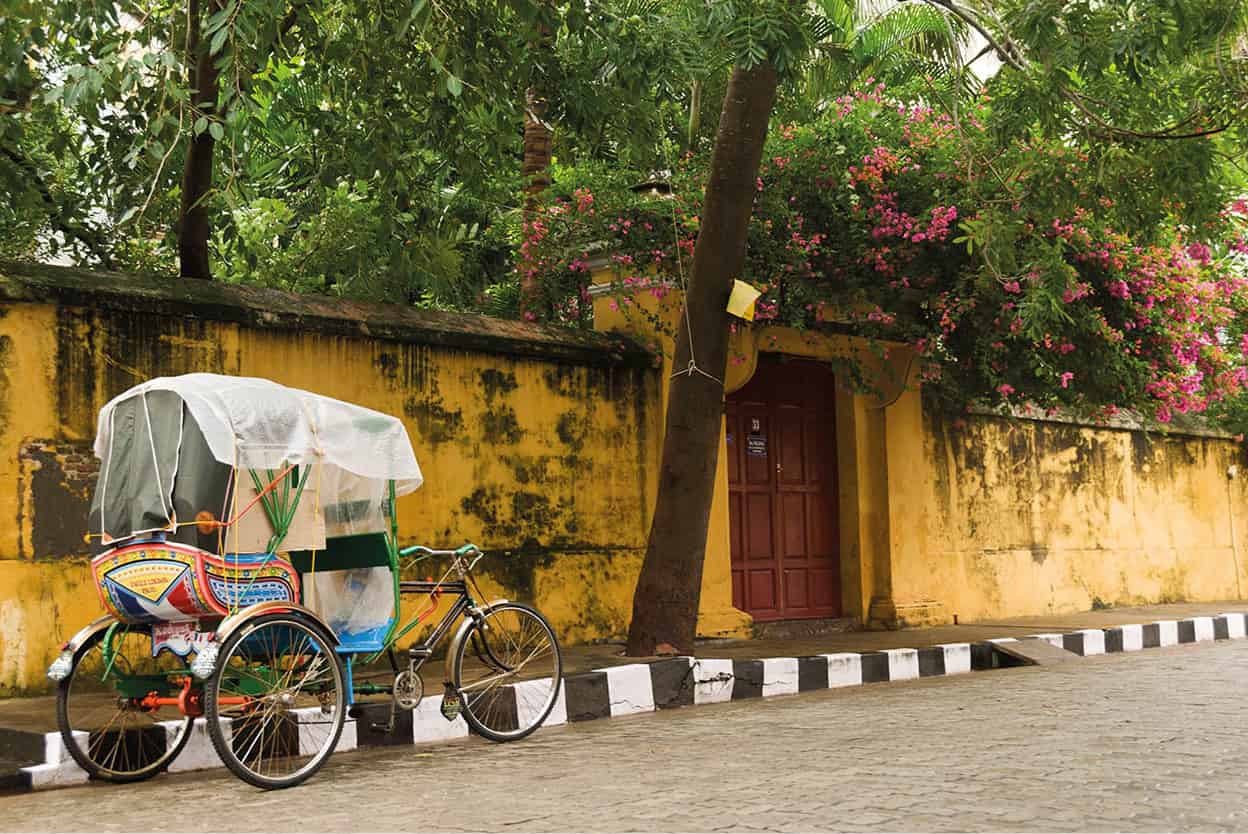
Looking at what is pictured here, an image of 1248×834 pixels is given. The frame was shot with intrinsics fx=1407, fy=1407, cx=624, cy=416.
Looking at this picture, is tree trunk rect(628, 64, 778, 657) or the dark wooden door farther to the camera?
the dark wooden door

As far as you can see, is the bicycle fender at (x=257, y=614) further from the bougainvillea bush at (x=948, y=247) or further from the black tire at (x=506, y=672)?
the bougainvillea bush at (x=948, y=247)

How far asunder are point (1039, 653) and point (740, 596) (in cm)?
256

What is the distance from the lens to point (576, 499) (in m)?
10.6

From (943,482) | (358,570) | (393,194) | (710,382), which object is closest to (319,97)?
(393,194)

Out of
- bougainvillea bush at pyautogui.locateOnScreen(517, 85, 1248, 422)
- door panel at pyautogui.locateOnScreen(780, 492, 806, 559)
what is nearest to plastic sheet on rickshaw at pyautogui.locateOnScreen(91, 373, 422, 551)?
bougainvillea bush at pyautogui.locateOnScreen(517, 85, 1248, 422)

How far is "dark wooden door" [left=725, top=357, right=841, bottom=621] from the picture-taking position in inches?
489

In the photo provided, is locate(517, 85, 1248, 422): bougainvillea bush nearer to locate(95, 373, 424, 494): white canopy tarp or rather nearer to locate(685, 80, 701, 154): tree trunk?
locate(685, 80, 701, 154): tree trunk

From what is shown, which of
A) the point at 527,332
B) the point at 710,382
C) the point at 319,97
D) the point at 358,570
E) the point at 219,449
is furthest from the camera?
the point at 319,97

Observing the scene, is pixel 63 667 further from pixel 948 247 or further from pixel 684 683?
pixel 948 247

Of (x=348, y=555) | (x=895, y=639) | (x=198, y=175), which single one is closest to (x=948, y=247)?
(x=895, y=639)

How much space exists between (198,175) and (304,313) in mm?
1599

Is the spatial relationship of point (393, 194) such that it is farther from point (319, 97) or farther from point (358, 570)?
point (358, 570)

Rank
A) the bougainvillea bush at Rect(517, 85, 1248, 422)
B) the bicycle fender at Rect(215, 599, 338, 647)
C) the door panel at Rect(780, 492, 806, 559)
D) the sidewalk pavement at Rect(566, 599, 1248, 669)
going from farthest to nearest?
1. the door panel at Rect(780, 492, 806, 559)
2. the bougainvillea bush at Rect(517, 85, 1248, 422)
3. the sidewalk pavement at Rect(566, 599, 1248, 669)
4. the bicycle fender at Rect(215, 599, 338, 647)

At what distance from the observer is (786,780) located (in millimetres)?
5344
